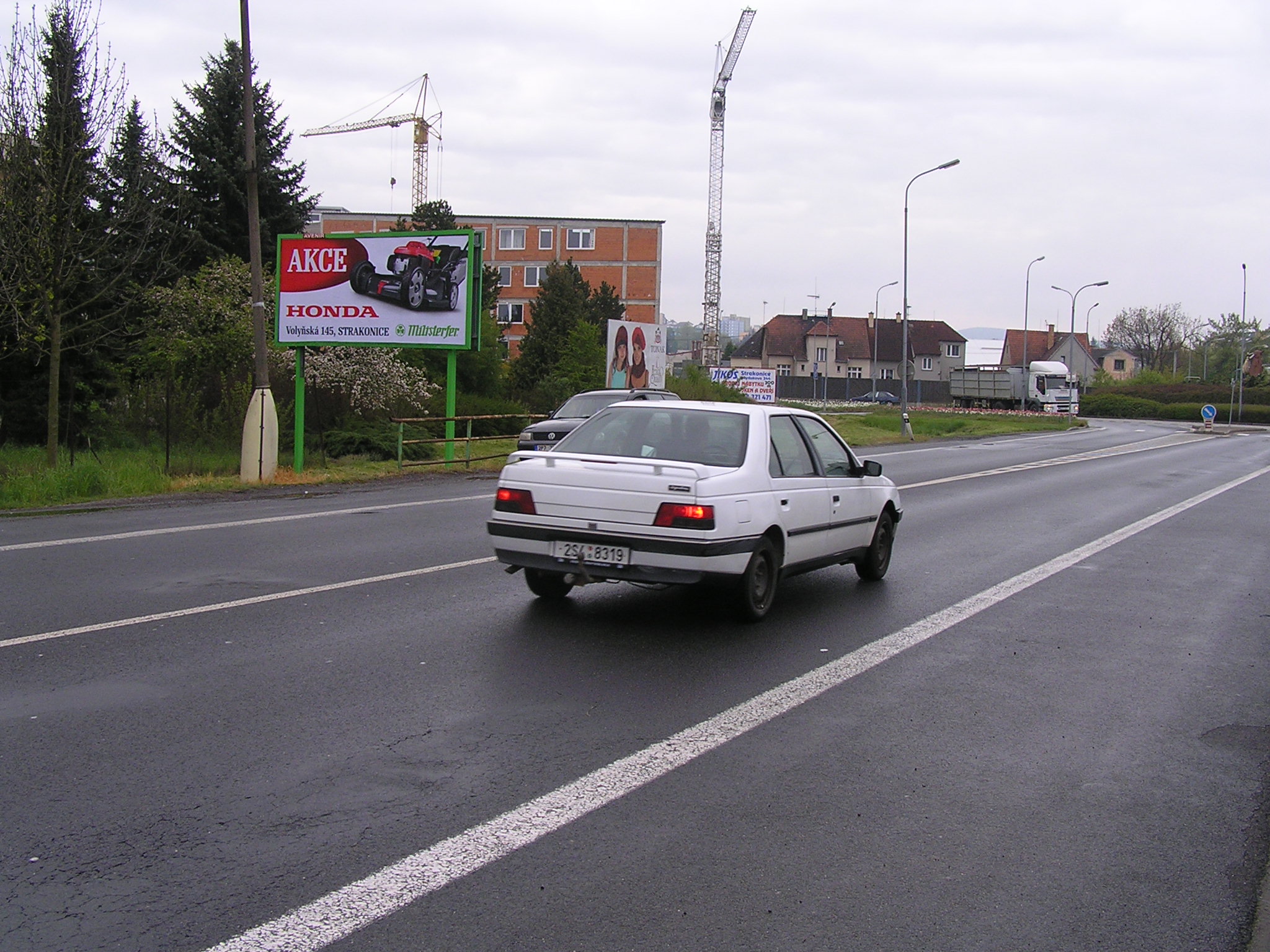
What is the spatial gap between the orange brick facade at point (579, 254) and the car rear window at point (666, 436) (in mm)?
78822

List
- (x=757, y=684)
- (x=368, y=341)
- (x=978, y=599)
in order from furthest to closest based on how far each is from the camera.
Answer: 1. (x=368, y=341)
2. (x=978, y=599)
3. (x=757, y=684)

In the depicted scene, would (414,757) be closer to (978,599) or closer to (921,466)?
(978,599)

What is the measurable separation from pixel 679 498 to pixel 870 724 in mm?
2111

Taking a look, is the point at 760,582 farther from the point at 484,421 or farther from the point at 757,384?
the point at 757,384

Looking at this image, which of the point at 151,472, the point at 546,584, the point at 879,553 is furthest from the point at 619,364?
the point at 546,584

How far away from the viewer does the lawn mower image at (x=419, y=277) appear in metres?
21.4

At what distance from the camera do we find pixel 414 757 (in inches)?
201

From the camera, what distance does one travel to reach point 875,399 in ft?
293

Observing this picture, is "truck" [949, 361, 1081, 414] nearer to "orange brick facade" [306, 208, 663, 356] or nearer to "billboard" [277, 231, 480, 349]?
"orange brick facade" [306, 208, 663, 356]

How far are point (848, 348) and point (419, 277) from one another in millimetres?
99849

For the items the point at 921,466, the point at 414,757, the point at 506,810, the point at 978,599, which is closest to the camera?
the point at 506,810

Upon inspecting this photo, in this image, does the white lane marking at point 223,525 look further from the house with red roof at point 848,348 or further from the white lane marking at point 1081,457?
the house with red roof at point 848,348

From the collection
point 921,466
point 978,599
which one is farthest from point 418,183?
point 978,599

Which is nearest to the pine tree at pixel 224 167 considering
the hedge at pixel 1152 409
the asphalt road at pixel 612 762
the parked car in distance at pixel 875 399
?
the asphalt road at pixel 612 762
